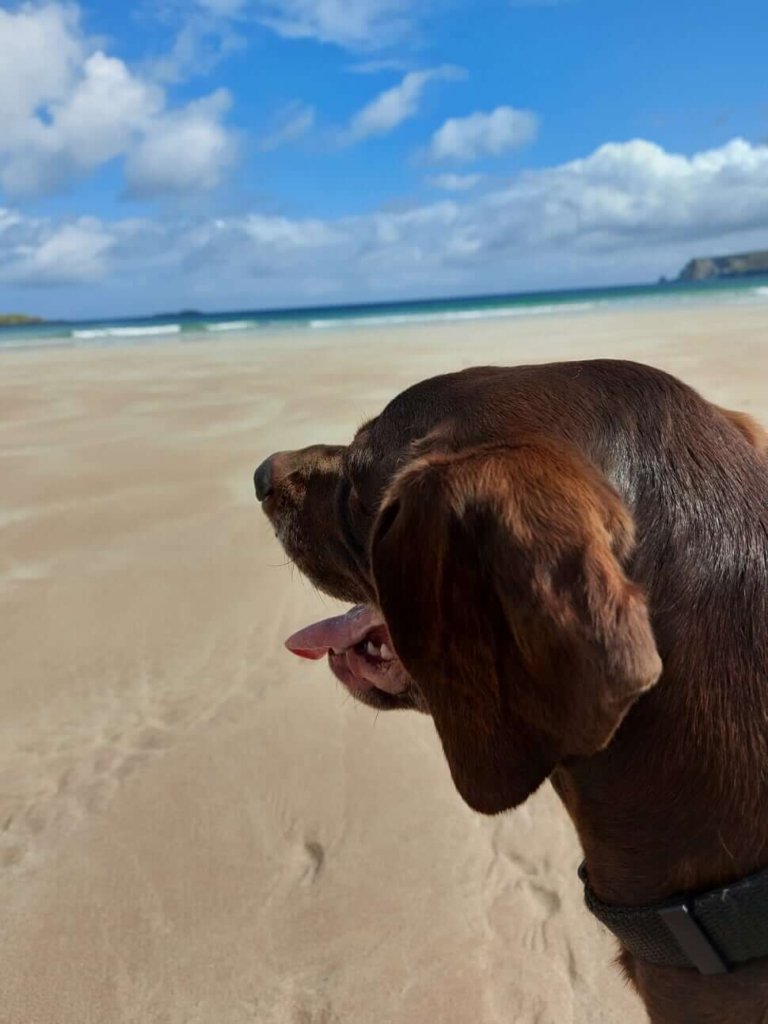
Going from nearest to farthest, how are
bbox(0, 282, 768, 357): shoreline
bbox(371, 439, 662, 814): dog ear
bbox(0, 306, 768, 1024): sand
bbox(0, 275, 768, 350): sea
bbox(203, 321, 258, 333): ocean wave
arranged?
1. bbox(371, 439, 662, 814): dog ear
2. bbox(0, 306, 768, 1024): sand
3. bbox(0, 282, 768, 357): shoreline
4. bbox(0, 275, 768, 350): sea
5. bbox(203, 321, 258, 333): ocean wave

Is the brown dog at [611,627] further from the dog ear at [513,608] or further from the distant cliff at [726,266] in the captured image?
the distant cliff at [726,266]

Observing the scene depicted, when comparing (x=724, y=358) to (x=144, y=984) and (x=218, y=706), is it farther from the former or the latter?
(x=144, y=984)

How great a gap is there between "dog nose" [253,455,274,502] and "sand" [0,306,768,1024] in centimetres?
153

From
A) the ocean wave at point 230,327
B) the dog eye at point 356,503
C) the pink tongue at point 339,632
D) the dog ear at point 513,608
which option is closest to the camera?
the dog ear at point 513,608

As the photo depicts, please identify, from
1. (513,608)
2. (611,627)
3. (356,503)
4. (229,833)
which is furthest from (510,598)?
(229,833)

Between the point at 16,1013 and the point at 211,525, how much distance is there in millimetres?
4381

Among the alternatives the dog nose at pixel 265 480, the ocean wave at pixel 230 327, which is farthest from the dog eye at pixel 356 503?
the ocean wave at pixel 230 327

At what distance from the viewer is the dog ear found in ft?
4.98

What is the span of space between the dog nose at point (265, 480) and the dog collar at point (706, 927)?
1.69 meters

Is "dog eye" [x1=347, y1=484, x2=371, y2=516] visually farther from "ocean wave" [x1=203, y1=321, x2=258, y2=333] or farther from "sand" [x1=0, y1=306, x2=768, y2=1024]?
"ocean wave" [x1=203, y1=321, x2=258, y2=333]

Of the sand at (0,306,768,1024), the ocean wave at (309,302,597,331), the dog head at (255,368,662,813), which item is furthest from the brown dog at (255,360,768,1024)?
the ocean wave at (309,302,597,331)

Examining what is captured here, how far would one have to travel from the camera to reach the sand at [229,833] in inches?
117

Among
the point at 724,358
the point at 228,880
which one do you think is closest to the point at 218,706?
the point at 228,880

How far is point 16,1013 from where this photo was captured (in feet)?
9.59
